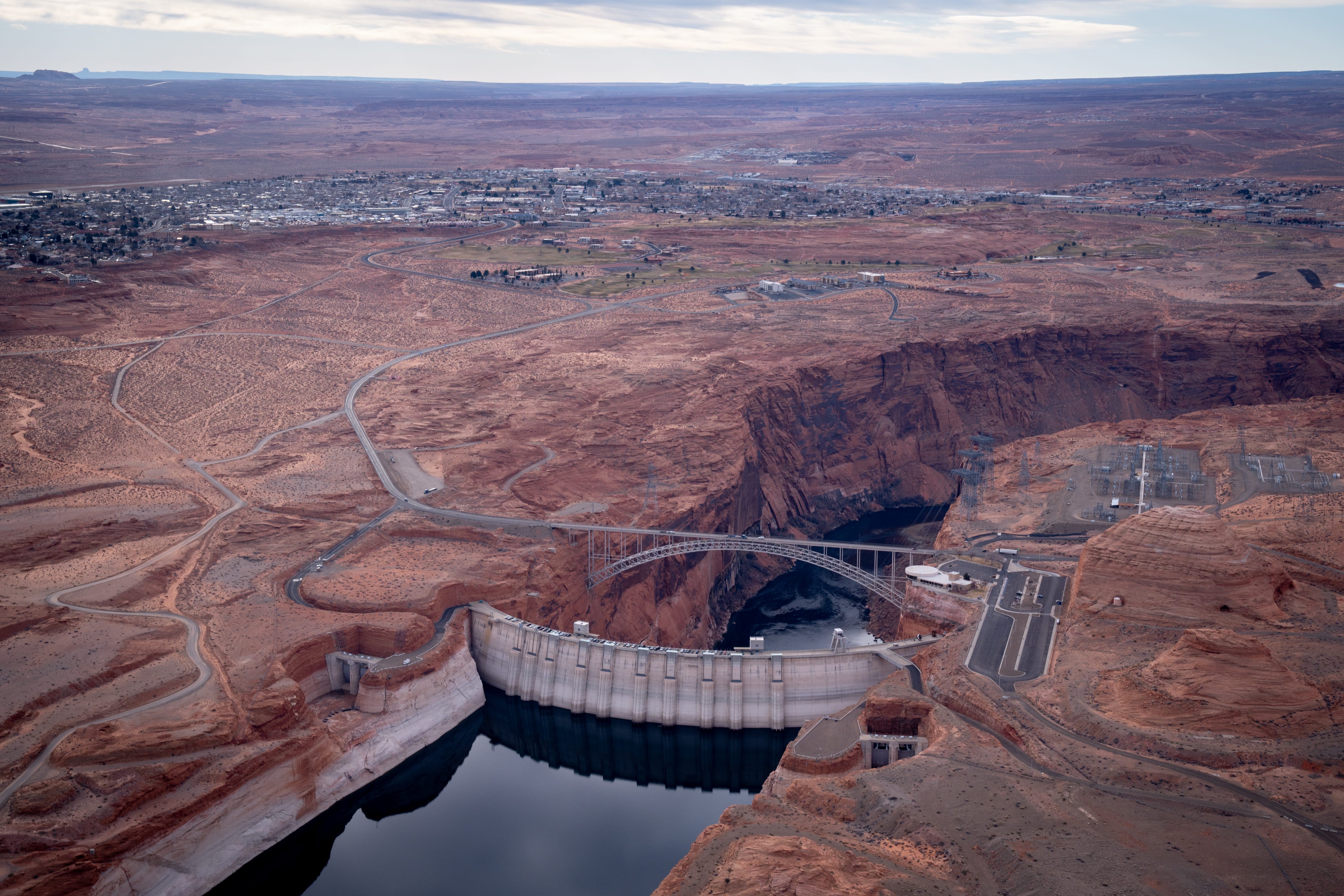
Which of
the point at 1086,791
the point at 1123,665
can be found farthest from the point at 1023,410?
the point at 1086,791

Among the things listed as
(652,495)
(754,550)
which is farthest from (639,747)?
(652,495)

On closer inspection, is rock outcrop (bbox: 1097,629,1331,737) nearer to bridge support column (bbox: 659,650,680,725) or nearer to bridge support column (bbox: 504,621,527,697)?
bridge support column (bbox: 659,650,680,725)

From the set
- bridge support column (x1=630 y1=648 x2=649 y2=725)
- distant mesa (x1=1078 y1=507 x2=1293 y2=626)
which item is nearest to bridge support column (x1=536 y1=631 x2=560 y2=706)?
bridge support column (x1=630 y1=648 x2=649 y2=725)

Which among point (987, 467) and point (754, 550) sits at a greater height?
point (987, 467)

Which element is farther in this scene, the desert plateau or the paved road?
the paved road

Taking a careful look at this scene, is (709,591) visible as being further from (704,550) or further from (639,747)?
(639,747)

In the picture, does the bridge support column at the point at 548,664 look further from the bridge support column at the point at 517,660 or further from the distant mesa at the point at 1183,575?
the distant mesa at the point at 1183,575
